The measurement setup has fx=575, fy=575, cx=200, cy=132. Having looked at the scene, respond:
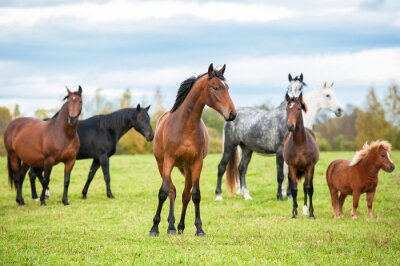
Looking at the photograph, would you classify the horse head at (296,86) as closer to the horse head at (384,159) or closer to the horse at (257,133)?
the horse at (257,133)

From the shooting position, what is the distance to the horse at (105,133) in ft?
51.7

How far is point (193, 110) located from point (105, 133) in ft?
25.9

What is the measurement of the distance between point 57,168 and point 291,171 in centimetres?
1496

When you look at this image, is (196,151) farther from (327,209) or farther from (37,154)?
(37,154)

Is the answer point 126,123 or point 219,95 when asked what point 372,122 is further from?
point 219,95

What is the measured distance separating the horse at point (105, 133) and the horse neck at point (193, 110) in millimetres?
7256

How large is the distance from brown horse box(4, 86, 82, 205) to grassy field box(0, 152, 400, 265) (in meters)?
0.96

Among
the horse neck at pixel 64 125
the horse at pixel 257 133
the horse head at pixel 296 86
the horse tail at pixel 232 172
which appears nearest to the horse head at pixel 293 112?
the horse head at pixel 296 86

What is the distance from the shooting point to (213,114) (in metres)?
53.8

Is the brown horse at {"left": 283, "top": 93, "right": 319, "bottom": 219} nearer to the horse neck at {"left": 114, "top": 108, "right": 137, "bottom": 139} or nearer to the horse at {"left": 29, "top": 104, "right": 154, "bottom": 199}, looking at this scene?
the horse at {"left": 29, "top": 104, "right": 154, "bottom": 199}

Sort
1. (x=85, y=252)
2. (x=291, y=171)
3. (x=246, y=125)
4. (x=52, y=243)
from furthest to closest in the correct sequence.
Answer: (x=246, y=125), (x=291, y=171), (x=52, y=243), (x=85, y=252)

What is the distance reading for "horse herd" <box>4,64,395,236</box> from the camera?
8414 mm

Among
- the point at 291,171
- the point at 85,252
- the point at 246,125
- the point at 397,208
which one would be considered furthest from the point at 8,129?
the point at 397,208

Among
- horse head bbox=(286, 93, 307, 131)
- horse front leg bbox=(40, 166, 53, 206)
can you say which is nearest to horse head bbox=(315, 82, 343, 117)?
horse head bbox=(286, 93, 307, 131)
